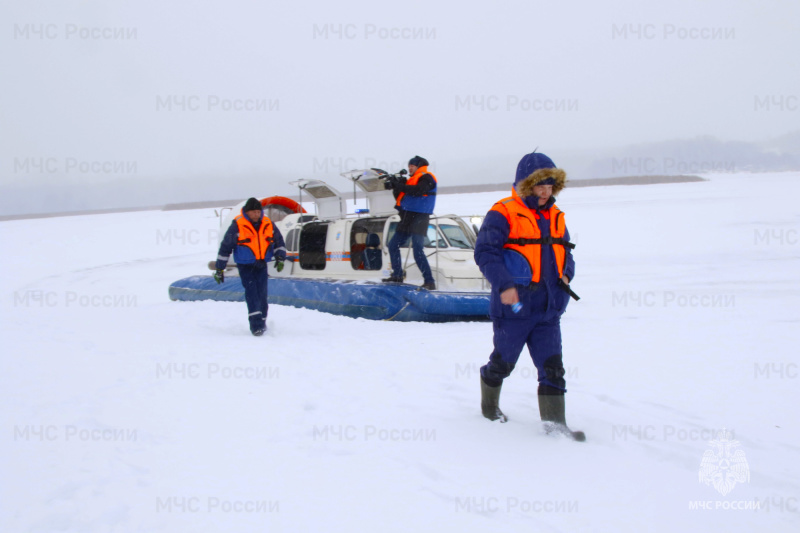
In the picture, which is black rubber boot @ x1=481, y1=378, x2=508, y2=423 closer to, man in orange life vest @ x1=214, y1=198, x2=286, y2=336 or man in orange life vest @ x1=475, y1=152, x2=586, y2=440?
man in orange life vest @ x1=475, y1=152, x2=586, y2=440

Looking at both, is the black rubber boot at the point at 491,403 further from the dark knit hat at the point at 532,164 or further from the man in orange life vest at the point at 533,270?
the dark knit hat at the point at 532,164

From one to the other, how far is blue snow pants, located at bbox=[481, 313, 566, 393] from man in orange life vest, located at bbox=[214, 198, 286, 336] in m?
4.24

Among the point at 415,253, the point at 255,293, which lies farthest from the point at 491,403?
the point at 415,253

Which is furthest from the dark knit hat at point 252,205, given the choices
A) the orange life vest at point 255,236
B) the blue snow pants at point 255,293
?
the blue snow pants at point 255,293

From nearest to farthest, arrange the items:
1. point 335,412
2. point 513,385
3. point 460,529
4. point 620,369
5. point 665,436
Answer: point 460,529 → point 665,436 → point 335,412 → point 513,385 → point 620,369

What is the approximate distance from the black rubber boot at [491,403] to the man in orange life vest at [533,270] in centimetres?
23

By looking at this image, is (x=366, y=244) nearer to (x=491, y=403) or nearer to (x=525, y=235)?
(x=491, y=403)

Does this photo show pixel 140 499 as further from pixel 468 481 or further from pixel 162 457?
pixel 468 481

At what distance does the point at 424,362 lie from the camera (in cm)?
547

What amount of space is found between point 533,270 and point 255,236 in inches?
176

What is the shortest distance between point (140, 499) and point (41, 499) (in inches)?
15.8

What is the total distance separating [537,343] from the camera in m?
3.59

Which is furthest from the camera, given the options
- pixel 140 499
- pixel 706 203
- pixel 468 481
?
pixel 706 203

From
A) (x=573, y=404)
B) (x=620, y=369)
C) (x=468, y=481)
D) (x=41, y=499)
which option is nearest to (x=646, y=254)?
(x=620, y=369)
